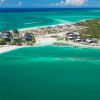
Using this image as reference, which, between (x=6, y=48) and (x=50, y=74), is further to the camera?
(x=6, y=48)

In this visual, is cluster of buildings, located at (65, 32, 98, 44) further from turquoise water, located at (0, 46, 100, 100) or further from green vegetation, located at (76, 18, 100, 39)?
turquoise water, located at (0, 46, 100, 100)

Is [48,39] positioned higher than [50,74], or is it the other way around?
[50,74]

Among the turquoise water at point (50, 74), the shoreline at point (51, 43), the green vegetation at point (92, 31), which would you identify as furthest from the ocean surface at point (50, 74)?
the green vegetation at point (92, 31)

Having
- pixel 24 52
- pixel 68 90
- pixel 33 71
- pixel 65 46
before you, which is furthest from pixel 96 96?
pixel 65 46

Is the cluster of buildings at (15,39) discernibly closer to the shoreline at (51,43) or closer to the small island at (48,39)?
the small island at (48,39)

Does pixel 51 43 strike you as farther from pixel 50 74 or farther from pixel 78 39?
pixel 50 74

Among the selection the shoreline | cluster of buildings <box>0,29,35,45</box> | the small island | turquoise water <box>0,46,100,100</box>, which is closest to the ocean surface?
turquoise water <box>0,46,100,100</box>

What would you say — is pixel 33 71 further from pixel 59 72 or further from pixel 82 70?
pixel 82 70

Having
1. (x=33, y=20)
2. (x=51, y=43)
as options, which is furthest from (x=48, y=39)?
(x=33, y=20)
